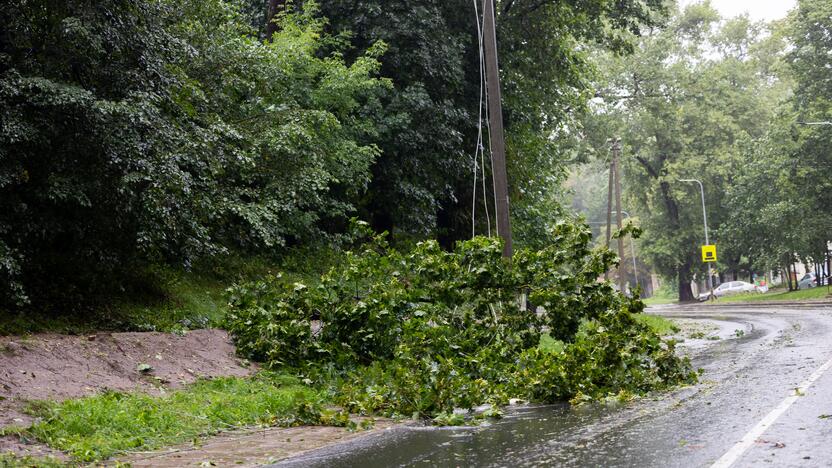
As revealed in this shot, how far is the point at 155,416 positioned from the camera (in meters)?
8.37

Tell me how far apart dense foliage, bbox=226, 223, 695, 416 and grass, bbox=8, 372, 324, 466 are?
1288 millimetres

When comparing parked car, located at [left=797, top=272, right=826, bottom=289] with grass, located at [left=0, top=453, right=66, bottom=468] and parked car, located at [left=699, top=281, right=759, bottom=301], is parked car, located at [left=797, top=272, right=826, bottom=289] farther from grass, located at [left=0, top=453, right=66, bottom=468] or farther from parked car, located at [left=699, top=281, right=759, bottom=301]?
grass, located at [left=0, top=453, right=66, bottom=468]

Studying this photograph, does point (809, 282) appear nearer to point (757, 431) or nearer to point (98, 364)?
point (757, 431)

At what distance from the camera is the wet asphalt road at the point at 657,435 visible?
6023mm

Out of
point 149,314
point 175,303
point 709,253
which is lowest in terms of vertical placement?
point 149,314

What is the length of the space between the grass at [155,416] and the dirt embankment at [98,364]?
0.31 metres

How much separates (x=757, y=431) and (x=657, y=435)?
2.57 ft

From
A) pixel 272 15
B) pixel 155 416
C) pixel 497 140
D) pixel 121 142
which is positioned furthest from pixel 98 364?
pixel 272 15

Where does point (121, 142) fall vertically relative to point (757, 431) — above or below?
above

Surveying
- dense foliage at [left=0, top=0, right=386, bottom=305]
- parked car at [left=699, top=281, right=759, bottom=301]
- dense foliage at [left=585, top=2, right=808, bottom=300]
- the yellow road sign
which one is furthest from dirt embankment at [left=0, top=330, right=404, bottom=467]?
parked car at [left=699, top=281, right=759, bottom=301]

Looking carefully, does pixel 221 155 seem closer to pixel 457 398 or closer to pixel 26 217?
pixel 26 217

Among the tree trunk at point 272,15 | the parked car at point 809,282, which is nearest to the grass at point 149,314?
the tree trunk at point 272,15

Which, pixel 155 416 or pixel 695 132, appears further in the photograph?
pixel 695 132

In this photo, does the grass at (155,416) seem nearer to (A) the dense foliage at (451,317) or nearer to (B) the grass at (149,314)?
(A) the dense foliage at (451,317)
